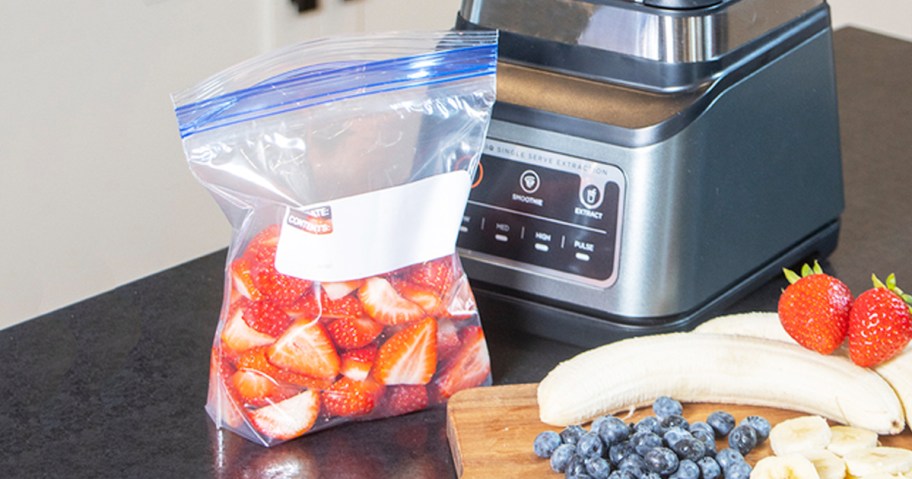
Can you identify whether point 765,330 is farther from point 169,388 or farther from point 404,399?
point 169,388

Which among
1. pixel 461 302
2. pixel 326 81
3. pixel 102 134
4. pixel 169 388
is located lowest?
pixel 102 134

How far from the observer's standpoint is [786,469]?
0.87 meters

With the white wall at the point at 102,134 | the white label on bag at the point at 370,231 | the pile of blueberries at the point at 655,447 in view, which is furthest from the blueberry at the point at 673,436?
the white wall at the point at 102,134

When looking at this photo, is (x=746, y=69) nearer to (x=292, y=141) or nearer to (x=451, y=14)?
(x=292, y=141)

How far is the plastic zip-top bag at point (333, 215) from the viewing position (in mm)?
905

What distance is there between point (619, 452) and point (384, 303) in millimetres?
209

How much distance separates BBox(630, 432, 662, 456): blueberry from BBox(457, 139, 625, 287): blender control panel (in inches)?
7.4

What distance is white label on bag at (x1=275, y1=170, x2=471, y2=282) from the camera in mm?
904

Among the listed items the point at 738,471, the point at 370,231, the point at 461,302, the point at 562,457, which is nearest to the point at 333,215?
the point at 370,231

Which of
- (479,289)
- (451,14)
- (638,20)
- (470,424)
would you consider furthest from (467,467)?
(451,14)

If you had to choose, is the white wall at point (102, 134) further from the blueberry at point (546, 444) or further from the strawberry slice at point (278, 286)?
the blueberry at point (546, 444)

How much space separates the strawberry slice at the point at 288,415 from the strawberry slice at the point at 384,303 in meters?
0.08

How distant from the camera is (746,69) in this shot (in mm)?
1070

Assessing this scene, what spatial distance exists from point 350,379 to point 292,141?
190 millimetres
